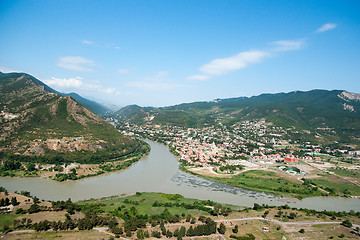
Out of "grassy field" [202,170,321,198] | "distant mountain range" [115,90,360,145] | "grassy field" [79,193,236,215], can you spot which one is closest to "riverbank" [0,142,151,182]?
"grassy field" [79,193,236,215]

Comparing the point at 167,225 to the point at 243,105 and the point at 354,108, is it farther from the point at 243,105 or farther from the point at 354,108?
the point at 243,105

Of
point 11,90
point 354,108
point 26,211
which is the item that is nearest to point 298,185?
point 26,211

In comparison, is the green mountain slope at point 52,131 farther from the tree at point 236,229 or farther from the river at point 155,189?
the tree at point 236,229

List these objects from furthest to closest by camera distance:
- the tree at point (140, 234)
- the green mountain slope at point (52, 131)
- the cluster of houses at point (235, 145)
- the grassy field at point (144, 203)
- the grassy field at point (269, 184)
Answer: the cluster of houses at point (235, 145), the green mountain slope at point (52, 131), the grassy field at point (269, 184), the grassy field at point (144, 203), the tree at point (140, 234)

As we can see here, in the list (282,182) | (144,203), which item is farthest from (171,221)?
(282,182)

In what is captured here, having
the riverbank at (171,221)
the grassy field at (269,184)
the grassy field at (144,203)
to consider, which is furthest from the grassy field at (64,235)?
the grassy field at (269,184)

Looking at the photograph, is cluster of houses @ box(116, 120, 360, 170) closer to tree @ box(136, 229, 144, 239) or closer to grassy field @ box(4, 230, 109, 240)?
tree @ box(136, 229, 144, 239)
